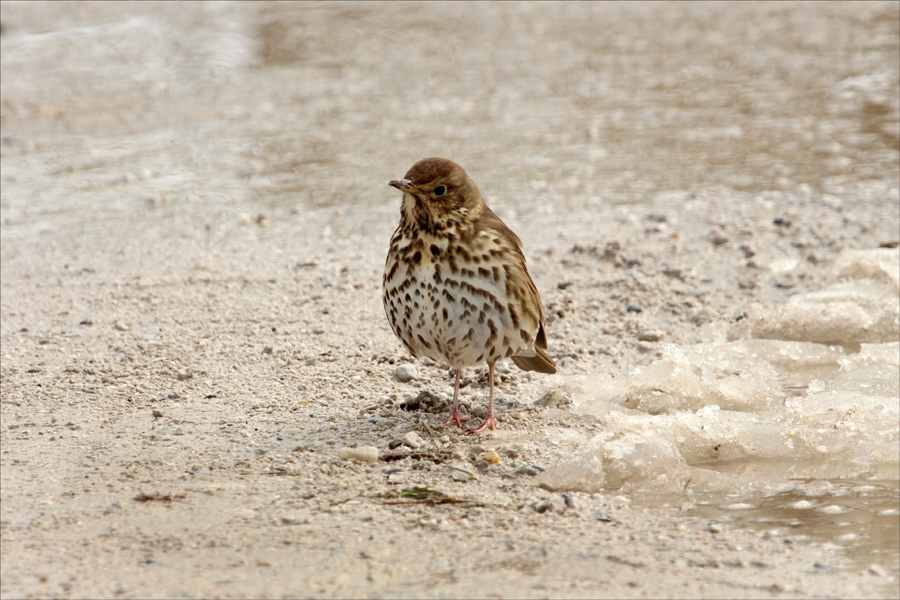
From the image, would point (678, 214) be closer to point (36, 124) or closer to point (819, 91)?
point (819, 91)

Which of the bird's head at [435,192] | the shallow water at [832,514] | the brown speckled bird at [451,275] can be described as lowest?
the shallow water at [832,514]

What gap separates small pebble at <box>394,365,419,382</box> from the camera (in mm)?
5973

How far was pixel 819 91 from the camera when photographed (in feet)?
41.3

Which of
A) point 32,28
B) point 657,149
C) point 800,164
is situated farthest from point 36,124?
point 800,164

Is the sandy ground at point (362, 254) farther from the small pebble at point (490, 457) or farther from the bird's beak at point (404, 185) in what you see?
the bird's beak at point (404, 185)

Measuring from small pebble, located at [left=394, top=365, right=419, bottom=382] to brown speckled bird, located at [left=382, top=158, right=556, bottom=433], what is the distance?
93cm

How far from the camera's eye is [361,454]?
474 cm

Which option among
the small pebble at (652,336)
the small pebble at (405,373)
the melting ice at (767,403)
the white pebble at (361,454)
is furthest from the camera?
the small pebble at (652,336)

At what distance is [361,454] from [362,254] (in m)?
3.54

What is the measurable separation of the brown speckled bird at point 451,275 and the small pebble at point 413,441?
0.39 metres

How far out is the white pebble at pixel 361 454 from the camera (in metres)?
4.73

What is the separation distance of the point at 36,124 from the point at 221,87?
240cm

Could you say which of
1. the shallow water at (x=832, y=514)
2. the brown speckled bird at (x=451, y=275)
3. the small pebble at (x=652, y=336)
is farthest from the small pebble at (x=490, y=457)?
the small pebble at (x=652, y=336)

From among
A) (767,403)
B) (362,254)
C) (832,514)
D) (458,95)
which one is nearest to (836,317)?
(767,403)
